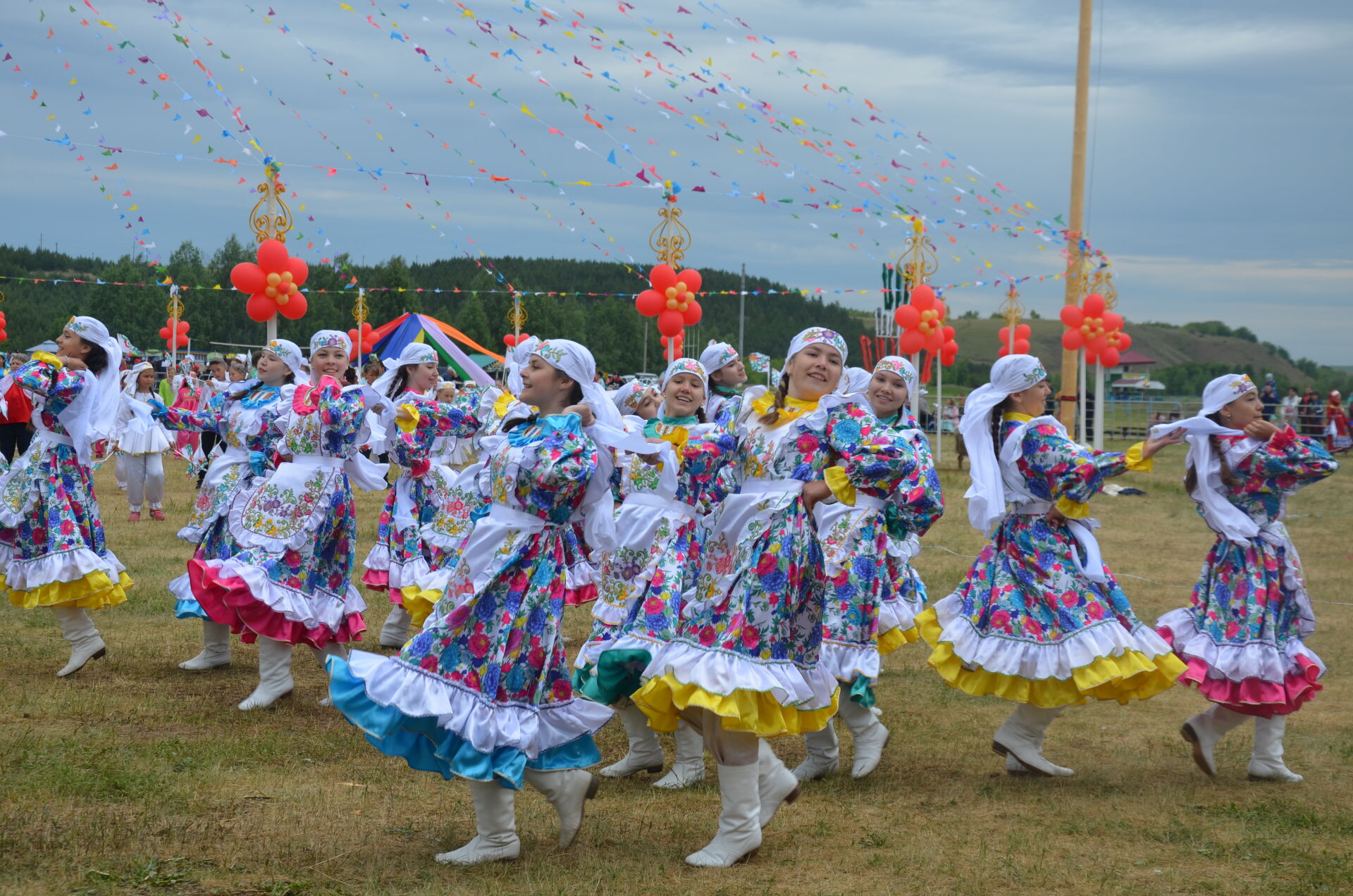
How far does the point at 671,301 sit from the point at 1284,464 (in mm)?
7123

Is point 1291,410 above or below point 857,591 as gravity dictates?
below

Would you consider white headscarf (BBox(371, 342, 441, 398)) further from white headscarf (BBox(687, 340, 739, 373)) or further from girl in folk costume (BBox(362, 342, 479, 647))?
white headscarf (BBox(687, 340, 739, 373))

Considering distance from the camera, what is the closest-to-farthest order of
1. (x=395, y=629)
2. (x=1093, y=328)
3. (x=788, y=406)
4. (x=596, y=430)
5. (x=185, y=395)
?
(x=596, y=430)
(x=788, y=406)
(x=395, y=629)
(x=1093, y=328)
(x=185, y=395)

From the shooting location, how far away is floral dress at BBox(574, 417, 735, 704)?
17.3 feet

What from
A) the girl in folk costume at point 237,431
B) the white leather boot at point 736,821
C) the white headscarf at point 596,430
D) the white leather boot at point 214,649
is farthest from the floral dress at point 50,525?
the white leather boot at point 736,821

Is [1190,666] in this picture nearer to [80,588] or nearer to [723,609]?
[723,609]

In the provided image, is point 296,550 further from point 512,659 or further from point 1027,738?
point 1027,738

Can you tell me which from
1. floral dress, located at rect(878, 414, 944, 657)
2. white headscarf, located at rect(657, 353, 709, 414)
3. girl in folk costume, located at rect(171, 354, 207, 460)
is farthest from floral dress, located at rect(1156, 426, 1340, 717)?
girl in folk costume, located at rect(171, 354, 207, 460)

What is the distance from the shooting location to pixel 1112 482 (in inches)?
846

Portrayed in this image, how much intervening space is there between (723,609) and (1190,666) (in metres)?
2.59

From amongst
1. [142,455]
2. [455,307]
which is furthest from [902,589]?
[455,307]

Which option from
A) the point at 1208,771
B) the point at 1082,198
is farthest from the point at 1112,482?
the point at 1208,771

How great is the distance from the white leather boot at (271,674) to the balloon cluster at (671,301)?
232 inches

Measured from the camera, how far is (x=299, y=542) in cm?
639
